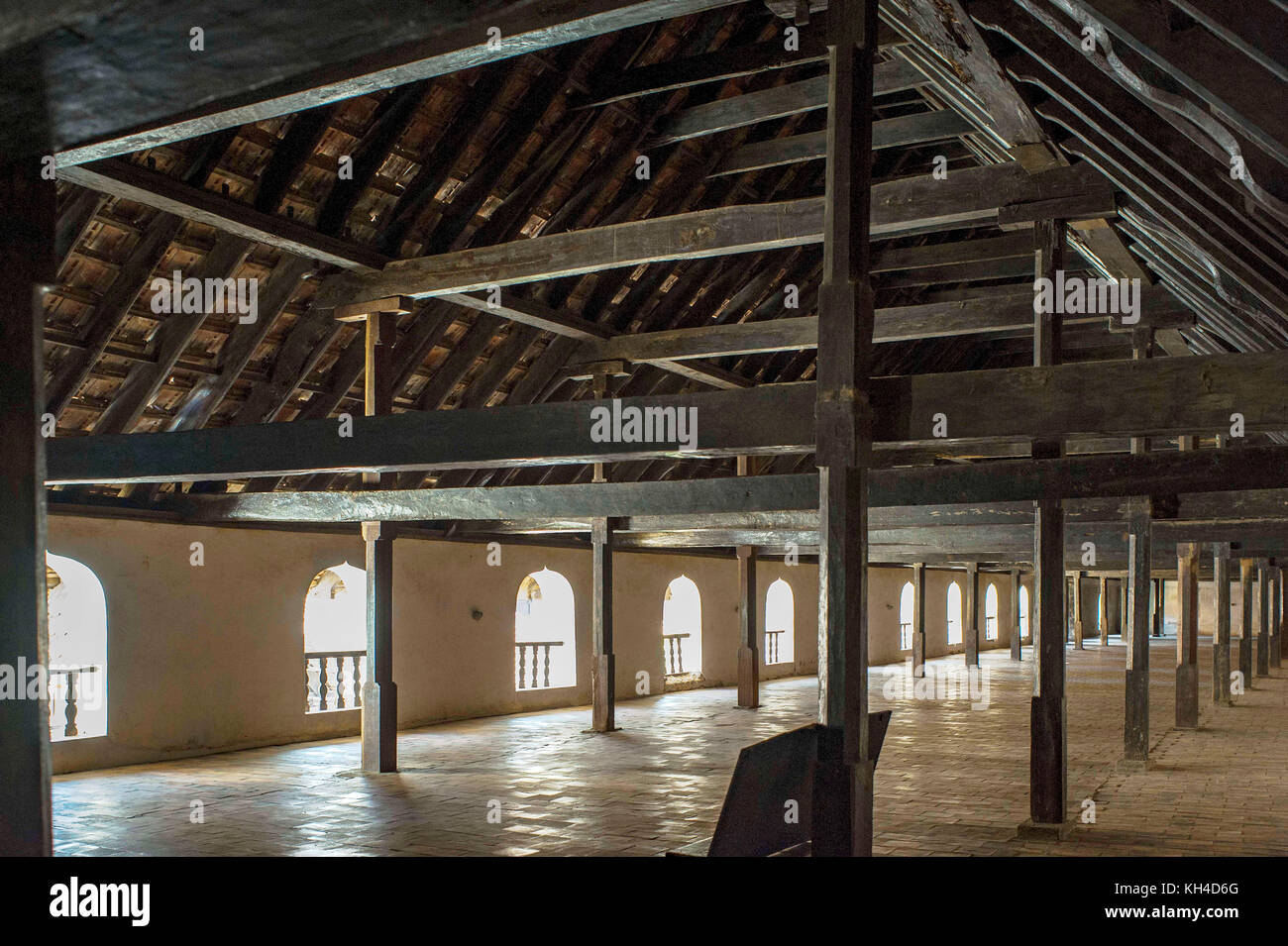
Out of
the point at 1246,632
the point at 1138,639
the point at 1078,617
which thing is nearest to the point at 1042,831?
the point at 1138,639

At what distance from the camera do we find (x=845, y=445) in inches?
225

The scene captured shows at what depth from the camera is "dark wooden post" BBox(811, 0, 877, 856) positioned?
5641 millimetres

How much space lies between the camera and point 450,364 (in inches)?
531

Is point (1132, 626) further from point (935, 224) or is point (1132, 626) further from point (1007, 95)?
point (1007, 95)

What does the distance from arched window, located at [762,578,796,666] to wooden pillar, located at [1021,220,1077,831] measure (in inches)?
670

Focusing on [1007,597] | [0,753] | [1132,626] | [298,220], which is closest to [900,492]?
[1132,626]

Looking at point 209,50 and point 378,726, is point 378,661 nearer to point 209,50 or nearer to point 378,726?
point 378,726

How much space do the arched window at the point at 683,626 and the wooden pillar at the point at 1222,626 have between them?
9.28 metres

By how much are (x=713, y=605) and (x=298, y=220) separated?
49.1 feet

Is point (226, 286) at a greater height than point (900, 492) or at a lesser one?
greater

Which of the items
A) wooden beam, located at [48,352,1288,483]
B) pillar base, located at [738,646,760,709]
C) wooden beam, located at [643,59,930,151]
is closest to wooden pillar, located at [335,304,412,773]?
wooden beam, located at [48,352,1288,483]

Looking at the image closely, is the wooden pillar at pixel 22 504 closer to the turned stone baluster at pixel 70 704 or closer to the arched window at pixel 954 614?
the turned stone baluster at pixel 70 704

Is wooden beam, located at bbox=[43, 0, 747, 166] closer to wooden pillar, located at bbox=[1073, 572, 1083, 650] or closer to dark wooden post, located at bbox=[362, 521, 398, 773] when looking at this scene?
dark wooden post, located at bbox=[362, 521, 398, 773]
